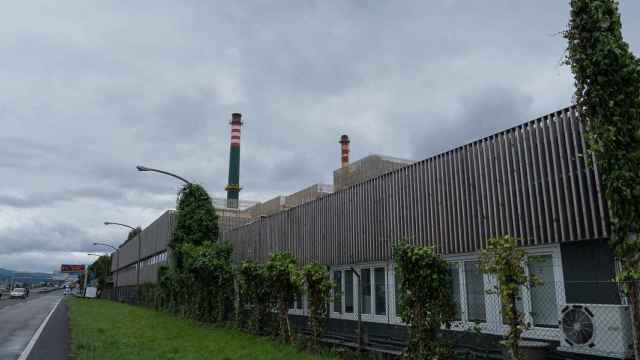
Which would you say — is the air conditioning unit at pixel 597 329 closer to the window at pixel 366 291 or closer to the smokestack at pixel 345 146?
the window at pixel 366 291

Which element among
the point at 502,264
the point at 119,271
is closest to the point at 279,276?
the point at 502,264

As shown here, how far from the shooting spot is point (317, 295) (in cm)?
1369

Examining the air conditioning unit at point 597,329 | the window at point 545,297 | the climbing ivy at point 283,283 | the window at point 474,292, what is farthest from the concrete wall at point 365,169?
the air conditioning unit at point 597,329

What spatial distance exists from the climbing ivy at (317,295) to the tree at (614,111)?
7.52 metres

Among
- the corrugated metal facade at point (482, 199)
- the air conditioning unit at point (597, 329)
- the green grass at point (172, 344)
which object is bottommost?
the green grass at point (172, 344)

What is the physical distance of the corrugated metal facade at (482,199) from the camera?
9.29m

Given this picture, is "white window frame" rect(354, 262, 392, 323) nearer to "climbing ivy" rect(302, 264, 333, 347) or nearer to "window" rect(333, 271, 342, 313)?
"climbing ivy" rect(302, 264, 333, 347)

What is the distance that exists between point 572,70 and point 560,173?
2.26 metres

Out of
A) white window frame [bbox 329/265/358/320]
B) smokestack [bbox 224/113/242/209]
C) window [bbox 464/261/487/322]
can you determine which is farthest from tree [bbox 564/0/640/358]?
smokestack [bbox 224/113/242/209]

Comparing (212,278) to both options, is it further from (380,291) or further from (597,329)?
(597,329)

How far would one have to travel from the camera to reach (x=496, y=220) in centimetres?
1069

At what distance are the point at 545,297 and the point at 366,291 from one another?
6.35 m

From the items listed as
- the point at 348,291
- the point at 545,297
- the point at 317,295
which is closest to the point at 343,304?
the point at 348,291

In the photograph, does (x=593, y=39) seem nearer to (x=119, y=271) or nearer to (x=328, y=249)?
(x=328, y=249)
